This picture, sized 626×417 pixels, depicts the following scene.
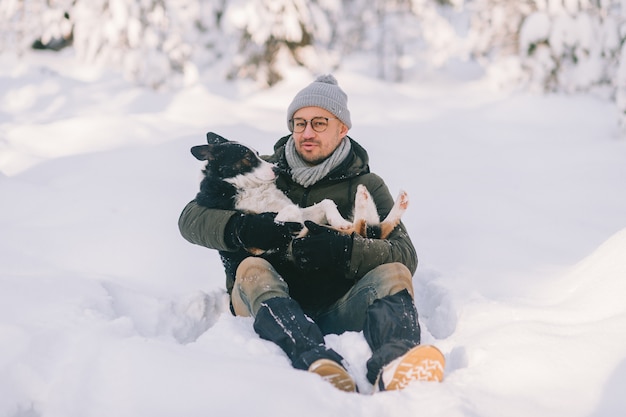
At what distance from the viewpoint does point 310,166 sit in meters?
3.40

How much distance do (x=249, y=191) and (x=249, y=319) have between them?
0.79 m

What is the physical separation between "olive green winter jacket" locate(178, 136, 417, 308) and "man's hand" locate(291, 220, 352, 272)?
0.16 feet

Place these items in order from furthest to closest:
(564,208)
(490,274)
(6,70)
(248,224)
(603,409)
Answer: (6,70) → (564,208) → (490,274) → (248,224) → (603,409)

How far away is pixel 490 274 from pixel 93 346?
10.2ft

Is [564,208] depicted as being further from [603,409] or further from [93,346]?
[93,346]

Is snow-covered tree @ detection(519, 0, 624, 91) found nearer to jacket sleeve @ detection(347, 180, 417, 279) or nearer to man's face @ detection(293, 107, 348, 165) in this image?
man's face @ detection(293, 107, 348, 165)

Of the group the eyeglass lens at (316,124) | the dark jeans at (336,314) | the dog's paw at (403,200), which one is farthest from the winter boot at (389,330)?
the eyeglass lens at (316,124)

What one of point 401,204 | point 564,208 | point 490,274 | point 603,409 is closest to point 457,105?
point 564,208

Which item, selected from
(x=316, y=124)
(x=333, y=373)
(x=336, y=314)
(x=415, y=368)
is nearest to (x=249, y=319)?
(x=336, y=314)

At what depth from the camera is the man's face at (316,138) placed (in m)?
3.37

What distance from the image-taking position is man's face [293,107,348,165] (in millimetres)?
3369

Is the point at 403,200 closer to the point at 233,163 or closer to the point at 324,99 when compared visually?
the point at 324,99

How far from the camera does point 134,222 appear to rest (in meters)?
5.30

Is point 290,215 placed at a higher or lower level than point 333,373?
higher
